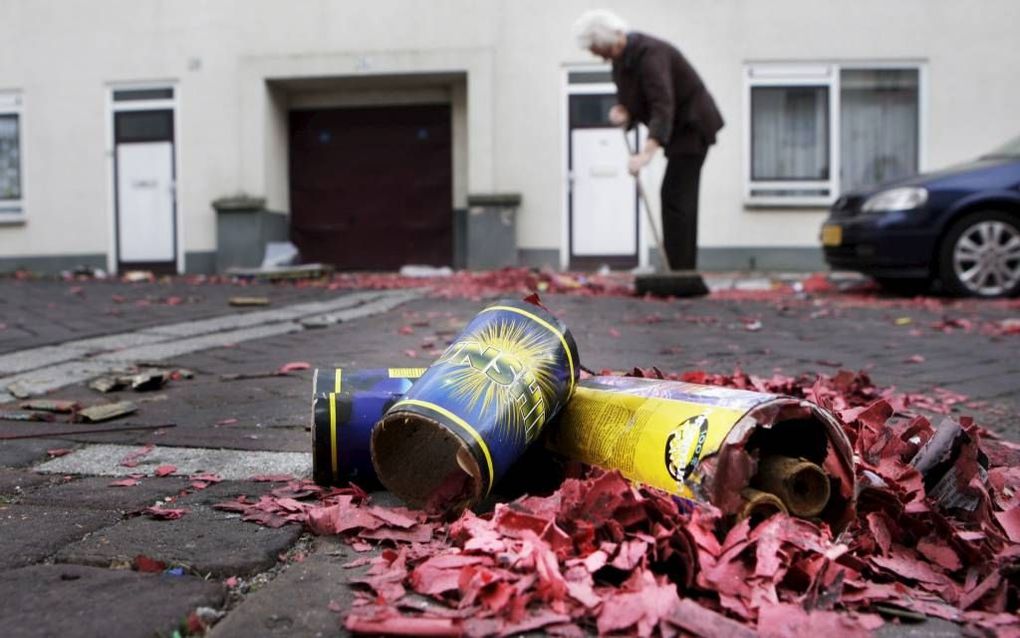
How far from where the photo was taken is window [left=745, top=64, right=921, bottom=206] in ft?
45.8

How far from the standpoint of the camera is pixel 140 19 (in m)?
14.8

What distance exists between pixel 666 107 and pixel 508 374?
5.91 meters

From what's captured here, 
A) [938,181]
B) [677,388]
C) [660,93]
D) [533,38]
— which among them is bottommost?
[677,388]

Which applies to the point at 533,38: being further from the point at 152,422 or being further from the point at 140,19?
the point at 152,422

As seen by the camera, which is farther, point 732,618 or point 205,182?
point 205,182

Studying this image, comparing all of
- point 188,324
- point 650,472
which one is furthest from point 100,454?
point 188,324

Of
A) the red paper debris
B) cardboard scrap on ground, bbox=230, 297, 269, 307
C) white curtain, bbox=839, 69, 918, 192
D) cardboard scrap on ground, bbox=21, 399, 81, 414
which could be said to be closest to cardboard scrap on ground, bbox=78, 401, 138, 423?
cardboard scrap on ground, bbox=21, 399, 81, 414

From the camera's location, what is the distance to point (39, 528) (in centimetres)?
228

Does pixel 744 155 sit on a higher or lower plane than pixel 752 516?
higher

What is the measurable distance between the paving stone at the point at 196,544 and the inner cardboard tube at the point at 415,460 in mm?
246

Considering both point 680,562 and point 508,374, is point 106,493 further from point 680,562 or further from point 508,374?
point 680,562

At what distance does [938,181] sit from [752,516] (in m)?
8.02

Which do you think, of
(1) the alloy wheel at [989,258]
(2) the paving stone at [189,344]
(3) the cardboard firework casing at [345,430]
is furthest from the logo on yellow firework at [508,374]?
(1) the alloy wheel at [989,258]

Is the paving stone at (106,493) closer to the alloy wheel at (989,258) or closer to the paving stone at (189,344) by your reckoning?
the paving stone at (189,344)
